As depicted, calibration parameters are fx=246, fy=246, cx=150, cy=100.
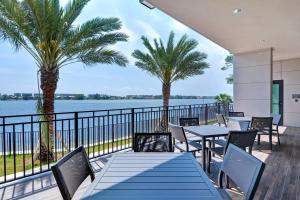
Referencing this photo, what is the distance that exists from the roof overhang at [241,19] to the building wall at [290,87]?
3.05 m

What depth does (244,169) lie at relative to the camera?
163 cm

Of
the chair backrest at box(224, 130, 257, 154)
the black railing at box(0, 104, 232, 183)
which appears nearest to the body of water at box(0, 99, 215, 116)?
the black railing at box(0, 104, 232, 183)

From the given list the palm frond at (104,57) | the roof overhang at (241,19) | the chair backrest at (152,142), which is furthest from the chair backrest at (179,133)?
the palm frond at (104,57)

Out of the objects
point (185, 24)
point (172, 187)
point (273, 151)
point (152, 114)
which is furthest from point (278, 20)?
point (172, 187)

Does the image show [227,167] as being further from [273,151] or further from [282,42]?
[282,42]

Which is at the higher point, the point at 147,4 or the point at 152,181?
the point at 147,4

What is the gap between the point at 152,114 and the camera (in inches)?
242

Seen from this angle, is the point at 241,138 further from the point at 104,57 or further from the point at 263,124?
the point at 104,57

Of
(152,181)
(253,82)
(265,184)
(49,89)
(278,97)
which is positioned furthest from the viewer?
(278,97)

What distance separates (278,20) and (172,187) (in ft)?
15.8

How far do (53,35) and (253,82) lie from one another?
6.22m

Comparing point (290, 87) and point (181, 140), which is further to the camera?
point (290, 87)

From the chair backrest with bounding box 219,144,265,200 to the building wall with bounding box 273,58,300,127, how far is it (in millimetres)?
9385

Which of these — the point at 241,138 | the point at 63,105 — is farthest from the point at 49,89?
the point at 241,138
